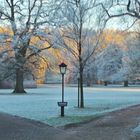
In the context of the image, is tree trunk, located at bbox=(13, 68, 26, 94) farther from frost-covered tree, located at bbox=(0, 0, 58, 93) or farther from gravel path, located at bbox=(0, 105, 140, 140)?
gravel path, located at bbox=(0, 105, 140, 140)

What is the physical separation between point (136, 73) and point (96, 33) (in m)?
33.7

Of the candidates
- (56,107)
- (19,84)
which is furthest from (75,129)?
(19,84)

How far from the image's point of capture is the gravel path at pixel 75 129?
41.4 feet

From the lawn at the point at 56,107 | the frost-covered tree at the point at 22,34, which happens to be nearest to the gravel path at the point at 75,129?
the lawn at the point at 56,107

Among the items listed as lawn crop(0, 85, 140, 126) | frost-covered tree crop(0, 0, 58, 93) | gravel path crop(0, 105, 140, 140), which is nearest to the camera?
gravel path crop(0, 105, 140, 140)

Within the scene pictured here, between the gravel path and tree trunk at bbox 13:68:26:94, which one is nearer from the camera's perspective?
the gravel path

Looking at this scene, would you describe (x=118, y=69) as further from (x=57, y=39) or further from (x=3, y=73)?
(x=57, y=39)

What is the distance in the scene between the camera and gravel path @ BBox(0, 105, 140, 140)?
12633 mm

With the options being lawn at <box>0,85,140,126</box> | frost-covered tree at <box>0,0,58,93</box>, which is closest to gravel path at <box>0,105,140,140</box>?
lawn at <box>0,85,140,126</box>

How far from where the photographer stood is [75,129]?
647 inches

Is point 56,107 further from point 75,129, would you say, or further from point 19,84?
point 19,84

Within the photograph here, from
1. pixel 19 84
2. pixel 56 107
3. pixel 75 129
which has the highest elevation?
pixel 19 84

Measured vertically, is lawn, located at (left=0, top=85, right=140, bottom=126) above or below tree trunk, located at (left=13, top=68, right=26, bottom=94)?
below

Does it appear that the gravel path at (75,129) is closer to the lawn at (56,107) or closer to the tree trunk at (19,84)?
the lawn at (56,107)
